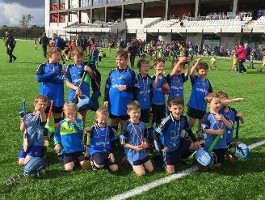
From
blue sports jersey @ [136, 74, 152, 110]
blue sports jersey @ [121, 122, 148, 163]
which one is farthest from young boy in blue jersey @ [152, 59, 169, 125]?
blue sports jersey @ [121, 122, 148, 163]

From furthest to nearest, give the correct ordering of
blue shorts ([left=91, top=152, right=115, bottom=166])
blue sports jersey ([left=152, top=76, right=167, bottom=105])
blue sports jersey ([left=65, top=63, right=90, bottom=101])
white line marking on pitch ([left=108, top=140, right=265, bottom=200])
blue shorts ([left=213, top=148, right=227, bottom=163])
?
blue sports jersey ([left=152, top=76, right=167, bottom=105])
blue sports jersey ([left=65, top=63, right=90, bottom=101])
blue shorts ([left=213, top=148, right=227, bottom=163])
blue shorts ([left=91, top=152, right=115, bottom=166])
white line marking on pitch ([left=108, top=140, right=265, bottom=200])

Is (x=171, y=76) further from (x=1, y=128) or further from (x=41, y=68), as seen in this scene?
(x=1, y=128)

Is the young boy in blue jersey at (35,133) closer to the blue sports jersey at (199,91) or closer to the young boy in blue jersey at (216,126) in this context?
the young boy in blue jersey at (216,126)

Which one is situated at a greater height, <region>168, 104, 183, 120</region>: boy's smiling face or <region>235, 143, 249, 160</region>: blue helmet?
<region>168, 104, 183, 120</region>: boy's smiling face

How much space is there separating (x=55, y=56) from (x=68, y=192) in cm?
282

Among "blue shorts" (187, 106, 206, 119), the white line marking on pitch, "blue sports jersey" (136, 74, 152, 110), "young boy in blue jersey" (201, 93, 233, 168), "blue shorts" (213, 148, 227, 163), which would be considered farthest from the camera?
"blue shorts" (187, 106, 206, 119)

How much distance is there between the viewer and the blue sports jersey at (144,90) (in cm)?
631

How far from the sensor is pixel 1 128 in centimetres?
738

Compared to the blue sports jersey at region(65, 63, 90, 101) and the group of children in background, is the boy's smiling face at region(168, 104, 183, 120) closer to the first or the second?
the group of children in background

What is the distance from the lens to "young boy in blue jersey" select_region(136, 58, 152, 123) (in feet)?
20.7

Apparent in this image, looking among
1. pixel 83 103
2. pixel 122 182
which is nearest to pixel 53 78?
pixel 83 103

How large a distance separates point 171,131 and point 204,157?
2.07ft

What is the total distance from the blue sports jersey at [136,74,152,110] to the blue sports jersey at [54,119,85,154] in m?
1.44

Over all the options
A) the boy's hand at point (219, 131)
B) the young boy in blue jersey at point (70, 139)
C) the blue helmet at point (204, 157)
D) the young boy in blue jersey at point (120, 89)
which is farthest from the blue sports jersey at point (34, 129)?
the boy's hand at point (219, 131)
